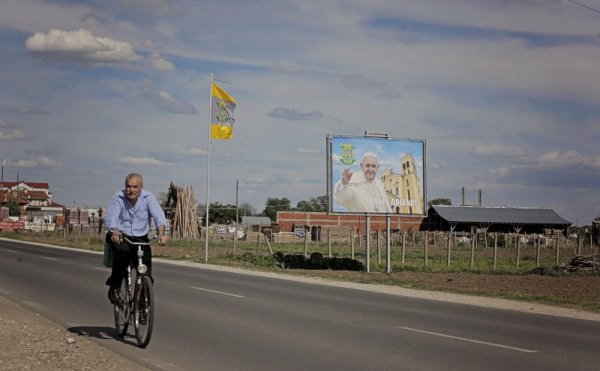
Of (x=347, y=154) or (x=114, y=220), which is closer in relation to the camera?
(x=114, y=220)

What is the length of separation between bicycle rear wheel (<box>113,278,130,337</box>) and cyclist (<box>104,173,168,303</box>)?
0.31m

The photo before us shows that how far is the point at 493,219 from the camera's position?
276ft

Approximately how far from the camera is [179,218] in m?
58.3

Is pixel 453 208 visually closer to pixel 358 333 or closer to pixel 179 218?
pixel 179 218

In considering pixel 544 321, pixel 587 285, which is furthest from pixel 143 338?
pixel 587 285

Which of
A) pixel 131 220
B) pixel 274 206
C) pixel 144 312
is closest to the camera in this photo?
pixel 144 312

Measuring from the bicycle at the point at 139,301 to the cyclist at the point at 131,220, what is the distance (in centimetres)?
11

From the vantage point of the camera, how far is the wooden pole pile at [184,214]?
189 feet

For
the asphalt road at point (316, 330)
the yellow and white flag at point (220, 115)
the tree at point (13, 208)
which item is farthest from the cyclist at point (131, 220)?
the tree at point (13, 208)

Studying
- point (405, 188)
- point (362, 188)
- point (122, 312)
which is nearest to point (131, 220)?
point (122, 312)

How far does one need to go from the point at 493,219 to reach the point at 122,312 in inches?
3047

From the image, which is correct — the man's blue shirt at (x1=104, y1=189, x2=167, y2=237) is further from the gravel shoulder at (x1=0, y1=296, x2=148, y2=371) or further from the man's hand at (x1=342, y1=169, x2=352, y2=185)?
the man's hand at (x1=342, y1=169, x2=352, y2=185)

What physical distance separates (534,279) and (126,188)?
19.2 meters

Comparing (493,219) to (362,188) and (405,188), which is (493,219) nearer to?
(405,188)
